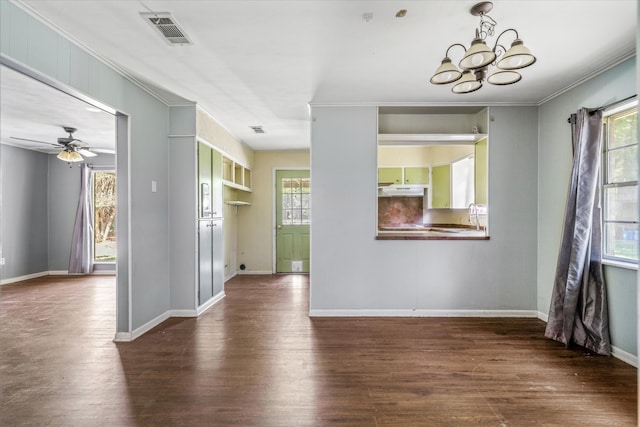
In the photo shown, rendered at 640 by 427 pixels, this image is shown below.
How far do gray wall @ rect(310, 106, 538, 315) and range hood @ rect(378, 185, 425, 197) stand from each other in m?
0.72

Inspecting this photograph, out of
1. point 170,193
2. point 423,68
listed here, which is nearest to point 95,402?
point 170,193

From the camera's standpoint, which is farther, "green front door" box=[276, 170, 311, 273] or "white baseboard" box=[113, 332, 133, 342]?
"green front door" box=[276, 170, 311, 273]

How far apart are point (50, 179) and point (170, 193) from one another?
4.52 m

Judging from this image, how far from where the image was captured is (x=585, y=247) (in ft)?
9.34

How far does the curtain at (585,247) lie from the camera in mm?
2820

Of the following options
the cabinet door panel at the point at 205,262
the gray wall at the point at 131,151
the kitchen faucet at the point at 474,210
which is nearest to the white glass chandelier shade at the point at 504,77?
the kitchen faucet at the point at 474,210

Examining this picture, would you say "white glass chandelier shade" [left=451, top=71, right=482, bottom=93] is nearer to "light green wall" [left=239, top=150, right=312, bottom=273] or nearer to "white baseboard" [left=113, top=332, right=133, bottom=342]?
"white baseboard" [left=113, top=332, right=133, bottom=342]

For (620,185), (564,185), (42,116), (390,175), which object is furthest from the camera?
(390,175)

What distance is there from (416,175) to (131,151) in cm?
346

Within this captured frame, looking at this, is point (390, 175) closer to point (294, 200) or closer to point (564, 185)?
point (564, 185)

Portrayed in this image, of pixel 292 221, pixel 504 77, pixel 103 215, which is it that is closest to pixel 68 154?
pixel 103 215

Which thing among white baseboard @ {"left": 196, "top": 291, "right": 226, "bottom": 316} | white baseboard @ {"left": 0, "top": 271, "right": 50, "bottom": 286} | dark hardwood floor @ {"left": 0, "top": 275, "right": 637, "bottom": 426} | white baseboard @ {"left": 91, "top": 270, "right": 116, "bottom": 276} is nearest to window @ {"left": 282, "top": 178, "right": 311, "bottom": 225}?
white baseboard @ {"left": 196, "top": 291, "right": 226, "bottom": 316}

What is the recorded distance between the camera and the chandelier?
6.36 ft

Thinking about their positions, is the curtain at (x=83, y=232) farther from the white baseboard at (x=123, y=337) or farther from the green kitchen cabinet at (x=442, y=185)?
the green kitchen cabinet at (x=442, y=185)
